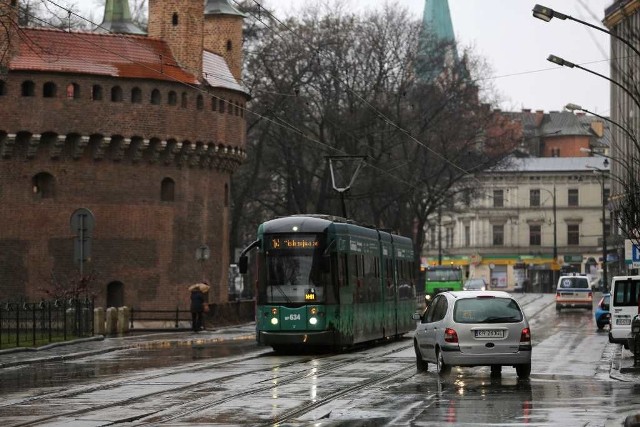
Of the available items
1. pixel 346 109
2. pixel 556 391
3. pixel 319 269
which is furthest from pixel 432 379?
pixel 346 109

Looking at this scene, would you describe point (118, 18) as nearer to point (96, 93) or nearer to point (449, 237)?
point (96, 93)

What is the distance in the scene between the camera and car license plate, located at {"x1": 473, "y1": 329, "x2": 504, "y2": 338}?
77.2ft

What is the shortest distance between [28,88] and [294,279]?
25325mm

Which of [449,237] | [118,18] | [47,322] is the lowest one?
[47,322]

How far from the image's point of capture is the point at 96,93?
182ft

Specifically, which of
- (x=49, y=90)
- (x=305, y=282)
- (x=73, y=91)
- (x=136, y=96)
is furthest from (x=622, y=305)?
(x=49, y=90)

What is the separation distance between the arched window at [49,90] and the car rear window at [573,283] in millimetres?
27067

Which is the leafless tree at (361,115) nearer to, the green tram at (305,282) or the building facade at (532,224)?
the green tram at (305,282)

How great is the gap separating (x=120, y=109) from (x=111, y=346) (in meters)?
20.1

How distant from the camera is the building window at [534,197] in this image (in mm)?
125438

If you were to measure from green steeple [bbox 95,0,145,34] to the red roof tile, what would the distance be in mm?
11363

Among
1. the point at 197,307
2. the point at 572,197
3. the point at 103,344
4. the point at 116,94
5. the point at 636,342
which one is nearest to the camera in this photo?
the point at 636,342

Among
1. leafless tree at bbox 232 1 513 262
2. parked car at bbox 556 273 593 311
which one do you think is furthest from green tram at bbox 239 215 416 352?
parked car at bbox 556 273 593 311

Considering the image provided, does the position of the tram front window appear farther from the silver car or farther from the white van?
the white van
